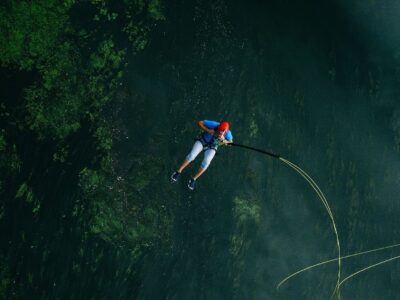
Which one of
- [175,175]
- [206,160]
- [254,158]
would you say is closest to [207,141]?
[206,160]

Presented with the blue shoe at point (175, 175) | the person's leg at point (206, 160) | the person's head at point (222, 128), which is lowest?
the blue shoe at point (175, 175)

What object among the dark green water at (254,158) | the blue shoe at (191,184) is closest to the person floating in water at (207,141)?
the blue shoe at (191,184)

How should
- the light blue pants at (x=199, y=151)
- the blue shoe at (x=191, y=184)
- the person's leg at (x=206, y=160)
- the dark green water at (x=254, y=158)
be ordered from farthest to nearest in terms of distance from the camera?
the blue shoe at (x=191, y=184), the person's leg at (x=206, y=160), the light blue pants at (x=199, y=151), the dark green water at (x=254, y=158)

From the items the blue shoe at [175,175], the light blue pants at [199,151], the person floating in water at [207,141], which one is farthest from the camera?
the blue shoe at [175,175]

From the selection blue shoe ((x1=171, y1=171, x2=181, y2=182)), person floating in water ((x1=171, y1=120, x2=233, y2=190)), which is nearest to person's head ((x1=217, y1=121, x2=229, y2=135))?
person floating in water ((x1=171, y1=120, x2=233, y2=190))

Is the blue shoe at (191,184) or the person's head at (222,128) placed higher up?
the person's head at (222,128)

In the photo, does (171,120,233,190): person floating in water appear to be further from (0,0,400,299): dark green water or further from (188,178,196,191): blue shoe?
(0,0,400,299): dark green water

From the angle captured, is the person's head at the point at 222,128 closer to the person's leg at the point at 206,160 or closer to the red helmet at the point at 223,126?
the red helmet at the point at 223,126

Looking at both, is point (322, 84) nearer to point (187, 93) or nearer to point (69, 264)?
point (187, 93)

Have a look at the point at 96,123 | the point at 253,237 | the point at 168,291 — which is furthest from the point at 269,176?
the point at 96,123
